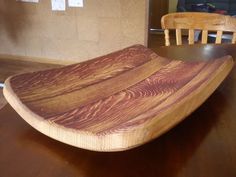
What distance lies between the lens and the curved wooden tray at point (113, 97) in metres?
0.52

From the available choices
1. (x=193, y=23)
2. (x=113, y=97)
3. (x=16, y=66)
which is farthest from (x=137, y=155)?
(x=16, y=66)

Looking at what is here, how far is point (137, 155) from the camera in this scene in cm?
57

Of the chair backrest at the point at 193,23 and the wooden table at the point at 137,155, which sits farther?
the chair backrest at the point at 193,23

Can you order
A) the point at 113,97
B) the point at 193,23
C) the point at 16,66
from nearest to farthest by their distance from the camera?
the point at 113,97 → the point at 193,23 → the point at 16,66

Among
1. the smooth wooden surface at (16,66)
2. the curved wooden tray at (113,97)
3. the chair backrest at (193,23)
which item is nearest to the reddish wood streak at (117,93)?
the curved wooden tray at (113,97)

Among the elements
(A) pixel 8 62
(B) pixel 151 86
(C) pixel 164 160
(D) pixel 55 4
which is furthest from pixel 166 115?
(A) pixel 8 62

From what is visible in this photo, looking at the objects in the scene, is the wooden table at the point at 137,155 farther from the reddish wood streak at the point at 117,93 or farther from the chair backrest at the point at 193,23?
the chair backrest at the point at 193,23

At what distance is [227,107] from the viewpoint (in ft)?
2.49

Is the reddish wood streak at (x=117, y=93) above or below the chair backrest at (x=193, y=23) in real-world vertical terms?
below

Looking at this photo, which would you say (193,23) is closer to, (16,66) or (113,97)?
(113,97)

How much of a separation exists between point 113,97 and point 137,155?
0.17 meters

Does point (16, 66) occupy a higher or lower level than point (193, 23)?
lower

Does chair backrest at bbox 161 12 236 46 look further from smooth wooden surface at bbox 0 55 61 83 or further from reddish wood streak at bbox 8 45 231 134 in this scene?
smooth wooden surface at bbox 0 55 61 83

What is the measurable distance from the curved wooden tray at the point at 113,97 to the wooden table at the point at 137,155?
1.8 inches
